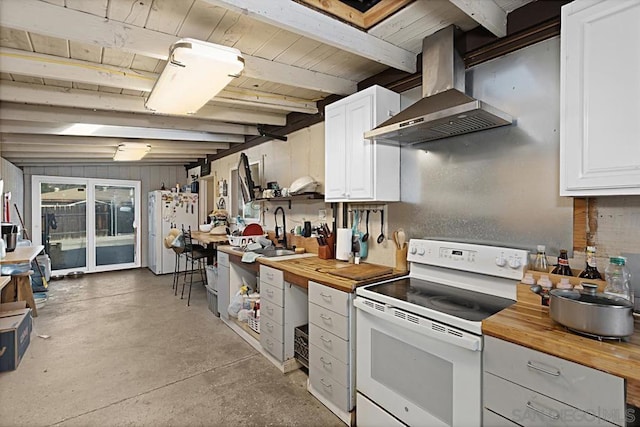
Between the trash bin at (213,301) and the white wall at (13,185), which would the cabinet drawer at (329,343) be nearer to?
the trash bin at (213,301)

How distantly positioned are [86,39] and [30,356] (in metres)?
3.00

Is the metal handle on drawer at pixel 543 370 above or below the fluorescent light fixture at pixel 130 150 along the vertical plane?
below

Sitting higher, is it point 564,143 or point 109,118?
point 109,118

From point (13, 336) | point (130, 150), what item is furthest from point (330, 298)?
point (130, 150)

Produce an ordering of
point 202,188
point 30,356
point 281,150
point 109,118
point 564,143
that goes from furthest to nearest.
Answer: point 202,188, point 281,150, point 109,118, point 30,356, point 564,143

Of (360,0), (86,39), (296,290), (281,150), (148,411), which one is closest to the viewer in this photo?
(86,39)

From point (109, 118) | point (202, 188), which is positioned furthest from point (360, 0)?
point (202, 188)

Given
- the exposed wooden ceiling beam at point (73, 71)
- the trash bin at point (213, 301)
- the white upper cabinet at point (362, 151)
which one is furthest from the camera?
the trash bin at point (213, 301)

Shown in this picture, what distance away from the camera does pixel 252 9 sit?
1.46m

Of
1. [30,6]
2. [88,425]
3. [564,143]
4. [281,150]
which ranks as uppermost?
[30,6]

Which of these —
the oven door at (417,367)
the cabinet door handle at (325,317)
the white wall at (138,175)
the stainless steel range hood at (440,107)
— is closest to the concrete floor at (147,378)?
the oven door at (417,367)

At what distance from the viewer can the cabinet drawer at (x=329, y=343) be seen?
2.07m

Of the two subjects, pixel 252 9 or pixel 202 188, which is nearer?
pixel 252 9

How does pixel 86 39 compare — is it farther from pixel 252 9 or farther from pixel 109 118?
pixel 109 118
